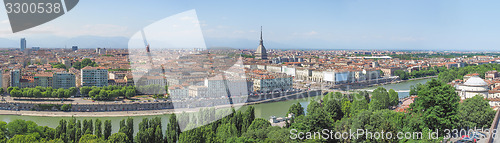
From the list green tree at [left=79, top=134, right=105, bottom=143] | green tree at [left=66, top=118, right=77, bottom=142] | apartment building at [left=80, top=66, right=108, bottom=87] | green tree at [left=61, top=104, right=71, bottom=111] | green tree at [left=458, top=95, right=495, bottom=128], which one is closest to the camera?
green tree at [left=79, top=134, right=105, bottom=143]

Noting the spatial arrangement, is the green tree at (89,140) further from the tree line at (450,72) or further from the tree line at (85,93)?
the tree line at (450,72)

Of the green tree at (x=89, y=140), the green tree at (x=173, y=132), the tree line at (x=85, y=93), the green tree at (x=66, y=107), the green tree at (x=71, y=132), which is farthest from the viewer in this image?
the tree line at (x=85, y=93)

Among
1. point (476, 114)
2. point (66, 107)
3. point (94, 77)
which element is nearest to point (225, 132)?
point (476, 114)

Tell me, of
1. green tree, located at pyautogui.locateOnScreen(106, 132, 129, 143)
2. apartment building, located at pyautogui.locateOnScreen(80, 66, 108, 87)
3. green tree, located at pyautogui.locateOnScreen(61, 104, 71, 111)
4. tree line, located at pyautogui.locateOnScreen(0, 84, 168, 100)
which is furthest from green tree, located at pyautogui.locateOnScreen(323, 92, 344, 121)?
apartment building, located at pyautogui.locateOnScreen(80, 66, 108, 87)

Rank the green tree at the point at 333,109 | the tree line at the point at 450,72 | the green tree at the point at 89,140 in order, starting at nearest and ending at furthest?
the green tree at the point at 89,140 < the green tree at the point at 333,109 < the tree line at the point at 450,72

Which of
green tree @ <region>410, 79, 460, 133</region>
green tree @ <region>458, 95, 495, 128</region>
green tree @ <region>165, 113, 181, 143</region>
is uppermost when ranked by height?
green tree @ <region>410, 79, 460, 133</region>

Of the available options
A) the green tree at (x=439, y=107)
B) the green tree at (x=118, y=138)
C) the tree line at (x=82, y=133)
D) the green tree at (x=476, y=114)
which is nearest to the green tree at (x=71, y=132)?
the tree line at (x=82, y=133)

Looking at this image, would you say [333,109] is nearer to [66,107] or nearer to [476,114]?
[476,114]

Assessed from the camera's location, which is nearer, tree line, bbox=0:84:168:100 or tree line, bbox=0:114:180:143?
tree line, bbox=0:114:180:143

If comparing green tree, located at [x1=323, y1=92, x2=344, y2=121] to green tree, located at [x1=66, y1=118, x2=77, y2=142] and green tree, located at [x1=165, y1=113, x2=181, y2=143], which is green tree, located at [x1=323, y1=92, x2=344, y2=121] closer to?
green tree, located at [x1=165, y1=113, x2=181, y2=143]

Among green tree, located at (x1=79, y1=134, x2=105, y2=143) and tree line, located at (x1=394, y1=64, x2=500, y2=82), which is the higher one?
tree line, located at (x1=394, y1=64, x2=500, y2=82)

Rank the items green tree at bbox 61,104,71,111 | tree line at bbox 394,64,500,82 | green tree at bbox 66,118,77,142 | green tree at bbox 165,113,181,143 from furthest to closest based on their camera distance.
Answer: tree line at bbox 394,64,500,82 → green tree at bbox 61,104,71,111 → green tree at bbox 165,113,181,143 → green tree at bbox 66,118,77,142
